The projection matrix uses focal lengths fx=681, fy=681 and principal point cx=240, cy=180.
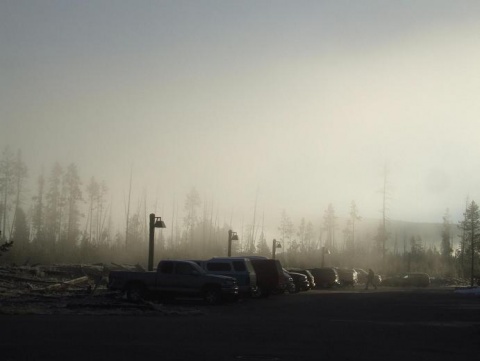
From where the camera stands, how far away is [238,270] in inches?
1412

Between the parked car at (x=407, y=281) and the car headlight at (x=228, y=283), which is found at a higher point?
the car headlight at (x=228, y=283)

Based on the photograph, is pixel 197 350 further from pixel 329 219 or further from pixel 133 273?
pixel 329 219

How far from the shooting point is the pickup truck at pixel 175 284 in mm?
31000

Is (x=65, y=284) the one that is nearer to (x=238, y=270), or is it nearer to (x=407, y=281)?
(x=238, y=270)

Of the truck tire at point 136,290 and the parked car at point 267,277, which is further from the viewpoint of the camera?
the parked car at point 267,277

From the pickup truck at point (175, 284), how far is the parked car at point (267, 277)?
7.14m

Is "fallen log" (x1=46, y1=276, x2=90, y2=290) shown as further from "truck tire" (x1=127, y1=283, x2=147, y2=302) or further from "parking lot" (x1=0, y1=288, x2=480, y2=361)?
"parking lot" (x1=0, y1=288, x2=480, y2=361)

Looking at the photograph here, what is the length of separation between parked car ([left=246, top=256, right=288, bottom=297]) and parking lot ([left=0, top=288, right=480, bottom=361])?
12074 millimetres

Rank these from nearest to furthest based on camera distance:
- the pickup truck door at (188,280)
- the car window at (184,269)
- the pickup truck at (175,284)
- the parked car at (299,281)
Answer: the pickup truck at (175,284) → the pickup truck door at (188,280) → the car window at (184,269) → the parked car at (299,281)

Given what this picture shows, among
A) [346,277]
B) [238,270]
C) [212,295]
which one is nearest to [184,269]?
[212,295]

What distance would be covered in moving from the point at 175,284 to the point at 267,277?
344 inches

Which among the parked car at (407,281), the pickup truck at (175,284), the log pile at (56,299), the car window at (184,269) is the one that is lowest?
the parked car at (407,281)

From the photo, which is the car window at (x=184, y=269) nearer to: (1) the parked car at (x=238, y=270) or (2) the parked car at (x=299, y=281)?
(1) the parked car at (x=238, y=270)

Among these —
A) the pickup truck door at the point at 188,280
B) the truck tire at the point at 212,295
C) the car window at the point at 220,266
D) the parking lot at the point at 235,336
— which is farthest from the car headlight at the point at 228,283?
the parking lot at the point at 235,336
